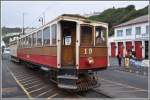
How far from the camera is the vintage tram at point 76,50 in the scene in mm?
16219

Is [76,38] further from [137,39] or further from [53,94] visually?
[137,39]

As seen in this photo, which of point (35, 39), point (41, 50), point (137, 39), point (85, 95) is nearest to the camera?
point (85, 95)

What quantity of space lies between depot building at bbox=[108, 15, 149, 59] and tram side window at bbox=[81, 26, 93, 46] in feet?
118

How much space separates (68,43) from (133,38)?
1795 inches

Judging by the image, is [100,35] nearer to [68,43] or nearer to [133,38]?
[68,43]

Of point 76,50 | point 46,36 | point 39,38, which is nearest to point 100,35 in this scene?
point 76,50

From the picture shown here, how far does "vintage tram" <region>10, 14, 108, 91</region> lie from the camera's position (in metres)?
16.2

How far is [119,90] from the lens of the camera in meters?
17.2

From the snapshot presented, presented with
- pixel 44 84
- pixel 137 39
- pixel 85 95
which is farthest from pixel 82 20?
pixel 137 39

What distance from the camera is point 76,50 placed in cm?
1641

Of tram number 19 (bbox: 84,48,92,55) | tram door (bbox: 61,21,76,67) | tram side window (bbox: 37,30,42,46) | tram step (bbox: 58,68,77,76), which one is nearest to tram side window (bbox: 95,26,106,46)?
tram number 19 (bbox: 84,48,92,55)

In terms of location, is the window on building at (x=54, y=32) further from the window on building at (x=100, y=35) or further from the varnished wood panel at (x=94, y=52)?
the window on building at (x=100, y=35)

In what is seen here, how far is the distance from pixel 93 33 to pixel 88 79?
2151mm

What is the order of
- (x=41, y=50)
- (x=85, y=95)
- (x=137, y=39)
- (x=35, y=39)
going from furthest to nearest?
(x=137, y=39) → (x=35, y=39) → (x=41, y=50) → (x=85, y=95)
